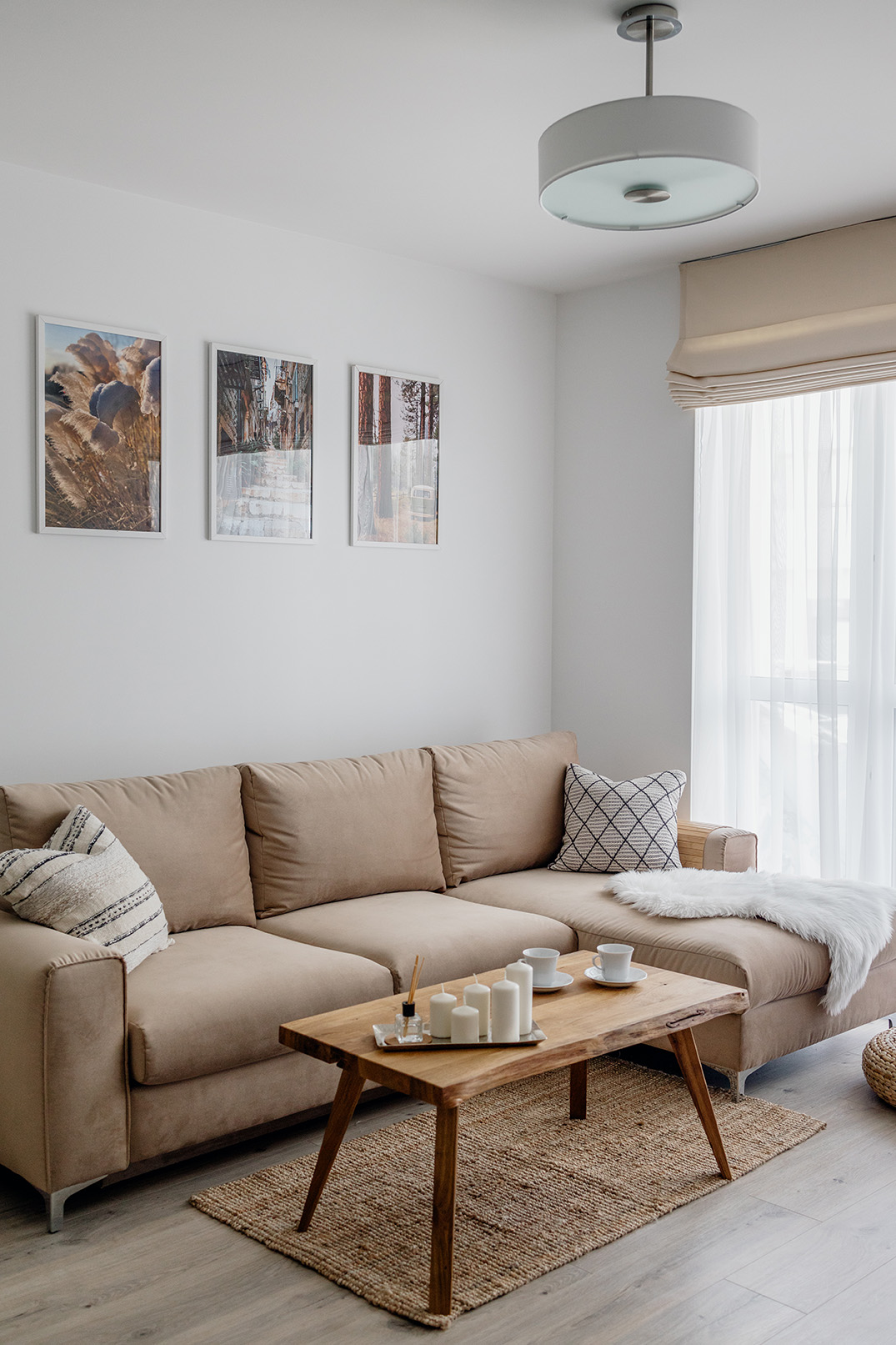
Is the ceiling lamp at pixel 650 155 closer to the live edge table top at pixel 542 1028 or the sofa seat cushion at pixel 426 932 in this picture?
the live edge table top at pixel 542 1028

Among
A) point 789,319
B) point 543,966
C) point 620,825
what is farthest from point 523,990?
point 789,319

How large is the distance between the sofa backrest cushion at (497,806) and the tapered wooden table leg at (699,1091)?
4.70ft

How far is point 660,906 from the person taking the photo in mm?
3539

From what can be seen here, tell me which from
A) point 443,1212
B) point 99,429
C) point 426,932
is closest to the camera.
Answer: point 443,1212

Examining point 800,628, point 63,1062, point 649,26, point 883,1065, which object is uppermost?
point 649,26

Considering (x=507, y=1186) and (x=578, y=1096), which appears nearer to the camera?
(x=507, y=1186)

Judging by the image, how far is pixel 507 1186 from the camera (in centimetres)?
271

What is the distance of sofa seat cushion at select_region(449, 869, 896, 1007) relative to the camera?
3.20m

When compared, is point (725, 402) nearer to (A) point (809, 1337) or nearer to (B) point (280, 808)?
(B) point (280, 808)

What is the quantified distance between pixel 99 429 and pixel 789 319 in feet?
7.86

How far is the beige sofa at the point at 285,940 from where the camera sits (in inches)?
99.7

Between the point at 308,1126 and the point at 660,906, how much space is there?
1.21 m

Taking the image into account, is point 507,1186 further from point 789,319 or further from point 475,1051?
point 789,319

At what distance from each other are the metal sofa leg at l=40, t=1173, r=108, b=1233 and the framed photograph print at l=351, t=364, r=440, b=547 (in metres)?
2.44
